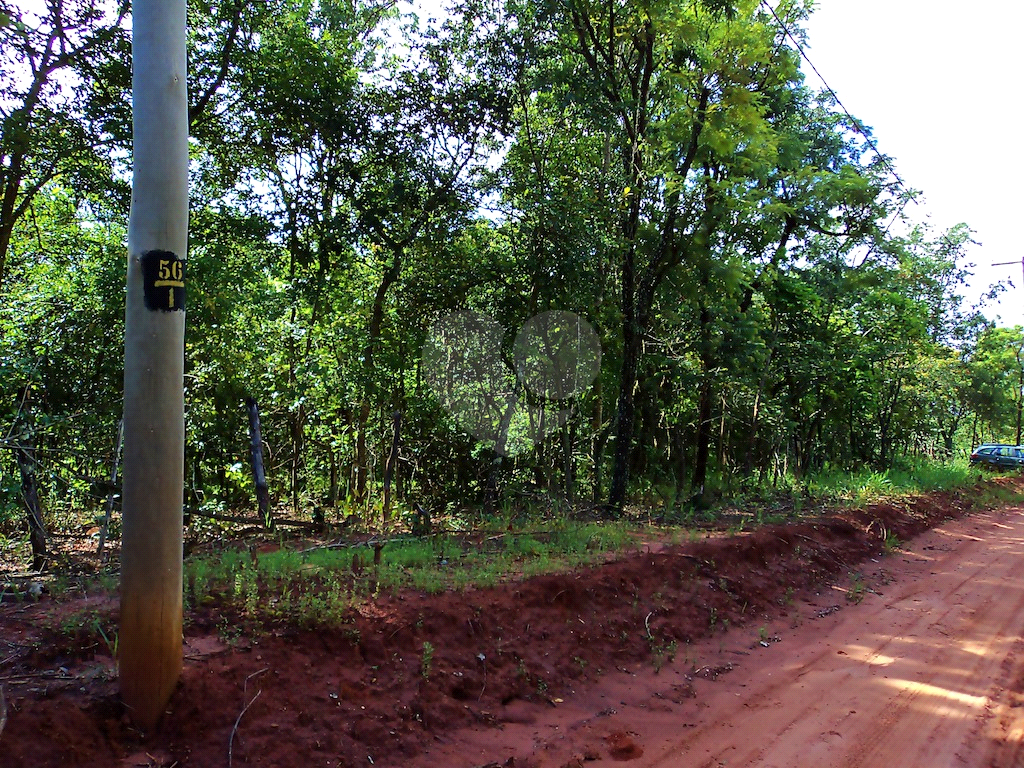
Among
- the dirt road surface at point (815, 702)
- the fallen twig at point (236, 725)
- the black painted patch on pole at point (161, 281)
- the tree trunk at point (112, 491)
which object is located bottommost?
the dirt road surface at point (815, 702)

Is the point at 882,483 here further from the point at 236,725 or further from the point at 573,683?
the point at 236,725

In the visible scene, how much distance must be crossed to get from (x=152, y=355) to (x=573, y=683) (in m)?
3.64

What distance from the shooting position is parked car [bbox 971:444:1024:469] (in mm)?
25078

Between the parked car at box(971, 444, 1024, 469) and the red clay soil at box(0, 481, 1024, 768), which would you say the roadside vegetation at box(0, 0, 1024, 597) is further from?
the parked car at box(971, 444, 1024, 469)

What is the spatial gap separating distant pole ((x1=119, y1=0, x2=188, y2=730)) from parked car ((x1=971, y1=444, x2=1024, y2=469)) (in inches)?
1107

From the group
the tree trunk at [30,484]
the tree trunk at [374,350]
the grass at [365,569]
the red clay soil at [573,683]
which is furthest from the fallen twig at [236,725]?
the tree trunk at [374,350]

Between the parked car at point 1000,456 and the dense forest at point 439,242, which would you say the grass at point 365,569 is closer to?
the dense forest at point 439,242

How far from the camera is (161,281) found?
11.4 ft

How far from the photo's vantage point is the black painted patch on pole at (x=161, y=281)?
11.3ft

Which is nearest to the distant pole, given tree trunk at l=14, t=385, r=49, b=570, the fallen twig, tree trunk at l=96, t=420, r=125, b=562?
the fallen twig

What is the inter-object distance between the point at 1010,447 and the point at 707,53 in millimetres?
24159

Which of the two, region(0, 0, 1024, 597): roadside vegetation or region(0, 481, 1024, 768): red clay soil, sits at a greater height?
region(0, 0, 1024, 597): roadside vegetation

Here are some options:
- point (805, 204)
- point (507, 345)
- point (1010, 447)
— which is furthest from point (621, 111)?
point (1010, 447)

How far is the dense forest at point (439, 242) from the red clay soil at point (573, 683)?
11.4 feet
